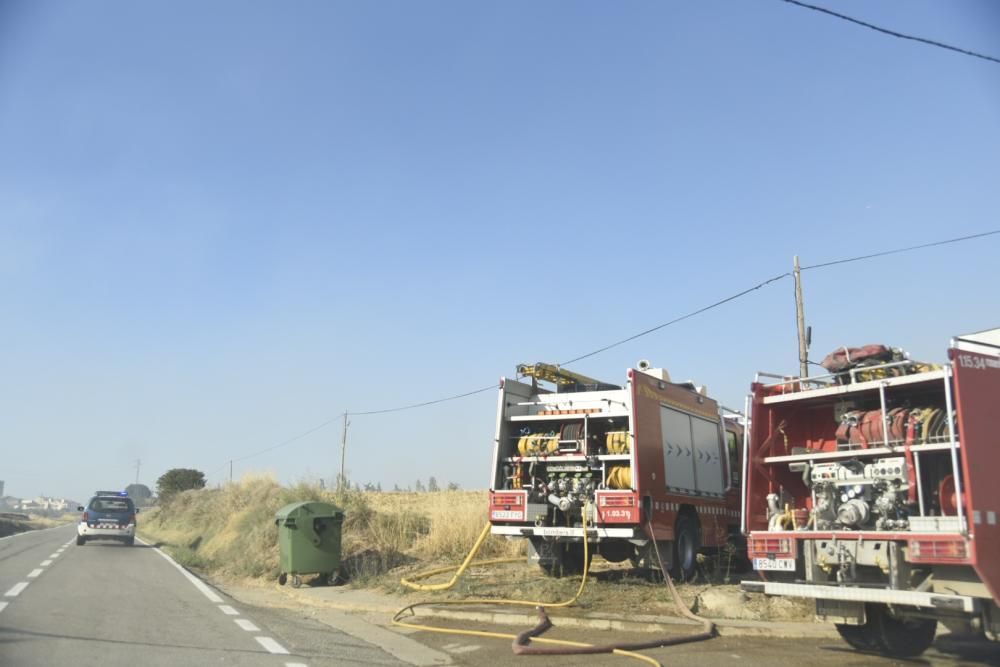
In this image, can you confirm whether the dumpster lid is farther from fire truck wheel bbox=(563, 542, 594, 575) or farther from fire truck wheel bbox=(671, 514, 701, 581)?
fire truck wheel bbox=(671, 514, 701, 581)

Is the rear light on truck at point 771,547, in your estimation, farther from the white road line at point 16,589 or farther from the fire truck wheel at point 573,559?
the white road line at point 16,589

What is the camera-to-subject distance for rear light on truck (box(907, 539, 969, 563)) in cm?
668

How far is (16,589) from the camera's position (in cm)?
1332

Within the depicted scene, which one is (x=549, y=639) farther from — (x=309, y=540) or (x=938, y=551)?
(x=309, y=540)

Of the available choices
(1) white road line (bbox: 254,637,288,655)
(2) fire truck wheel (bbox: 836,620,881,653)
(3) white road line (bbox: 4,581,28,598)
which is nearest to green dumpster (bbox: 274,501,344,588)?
(3) white road line (bbox: 4,581,28,598)

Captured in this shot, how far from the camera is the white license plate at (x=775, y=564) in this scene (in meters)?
8.05

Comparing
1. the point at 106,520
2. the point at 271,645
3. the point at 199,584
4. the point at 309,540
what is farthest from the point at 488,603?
the point at 106,520

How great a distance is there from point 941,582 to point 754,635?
8.09ft

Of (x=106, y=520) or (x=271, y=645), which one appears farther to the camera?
(x=106, y=520)

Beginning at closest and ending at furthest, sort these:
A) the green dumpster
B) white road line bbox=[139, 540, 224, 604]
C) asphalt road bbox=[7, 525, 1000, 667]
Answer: asphalt road bbox=[7, 525, 1000, 667] < white road line bbox=[139, 540, 224, 604] < the green dumpster

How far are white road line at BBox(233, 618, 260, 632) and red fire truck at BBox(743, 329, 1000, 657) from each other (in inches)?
227

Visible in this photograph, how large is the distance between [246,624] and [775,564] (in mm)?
6419

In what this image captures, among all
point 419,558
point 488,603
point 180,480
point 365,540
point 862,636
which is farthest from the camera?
point 180,480

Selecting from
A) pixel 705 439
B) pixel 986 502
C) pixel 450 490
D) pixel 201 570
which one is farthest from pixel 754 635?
pixel 450 490
